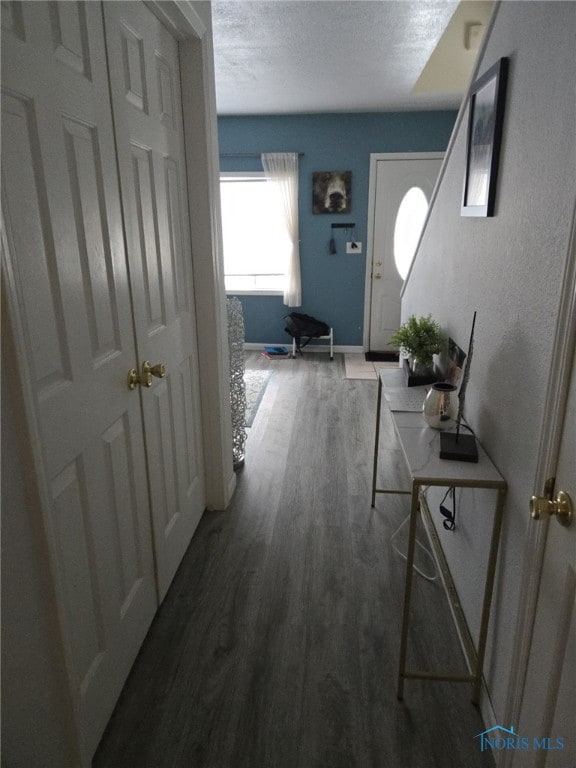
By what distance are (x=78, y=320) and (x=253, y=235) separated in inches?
189

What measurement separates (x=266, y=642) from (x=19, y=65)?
5.78 ft

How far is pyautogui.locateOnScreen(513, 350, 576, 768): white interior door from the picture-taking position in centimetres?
86

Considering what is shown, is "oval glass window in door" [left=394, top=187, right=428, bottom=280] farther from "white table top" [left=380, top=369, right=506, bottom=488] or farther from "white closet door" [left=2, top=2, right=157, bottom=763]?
"white closet door" [left=2, top=2, right=157, bottom=763]

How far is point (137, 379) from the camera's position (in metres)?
1.55

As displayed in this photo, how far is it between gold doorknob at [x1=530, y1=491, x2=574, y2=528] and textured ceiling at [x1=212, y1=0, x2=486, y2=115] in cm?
279

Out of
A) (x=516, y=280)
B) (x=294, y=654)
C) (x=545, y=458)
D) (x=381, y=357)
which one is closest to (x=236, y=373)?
(x=294, y=654)

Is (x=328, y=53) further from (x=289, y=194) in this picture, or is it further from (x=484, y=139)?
(x=484, y=139)

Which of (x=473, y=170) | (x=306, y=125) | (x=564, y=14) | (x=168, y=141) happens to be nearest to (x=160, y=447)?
(x=168, y=141)

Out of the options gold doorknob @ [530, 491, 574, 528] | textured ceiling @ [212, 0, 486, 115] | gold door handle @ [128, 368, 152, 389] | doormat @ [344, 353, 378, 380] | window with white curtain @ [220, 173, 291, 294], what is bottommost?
doormat @ [344, 353, 378, 380]

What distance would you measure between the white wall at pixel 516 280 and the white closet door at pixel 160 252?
111cm

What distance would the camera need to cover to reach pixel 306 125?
16.9ft

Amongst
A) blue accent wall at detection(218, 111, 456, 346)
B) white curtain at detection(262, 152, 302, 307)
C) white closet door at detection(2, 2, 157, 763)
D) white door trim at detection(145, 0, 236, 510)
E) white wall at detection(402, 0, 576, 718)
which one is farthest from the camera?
white curtain at detection(262, 152, 302, 307)

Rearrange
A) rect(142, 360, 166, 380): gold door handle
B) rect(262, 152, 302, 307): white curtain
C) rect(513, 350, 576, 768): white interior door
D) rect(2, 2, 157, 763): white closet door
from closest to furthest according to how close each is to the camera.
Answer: rect(513, 350, 576, 768): white interior door < rect(2, 2, 157, 763): white closet door < rect(142, 360, 166, 380): gold door handle < rect(262, 152, 302, 307): white curtain

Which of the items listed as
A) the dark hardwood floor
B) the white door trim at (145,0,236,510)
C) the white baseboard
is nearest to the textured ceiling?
the white door trim at (145,0,236,510)
